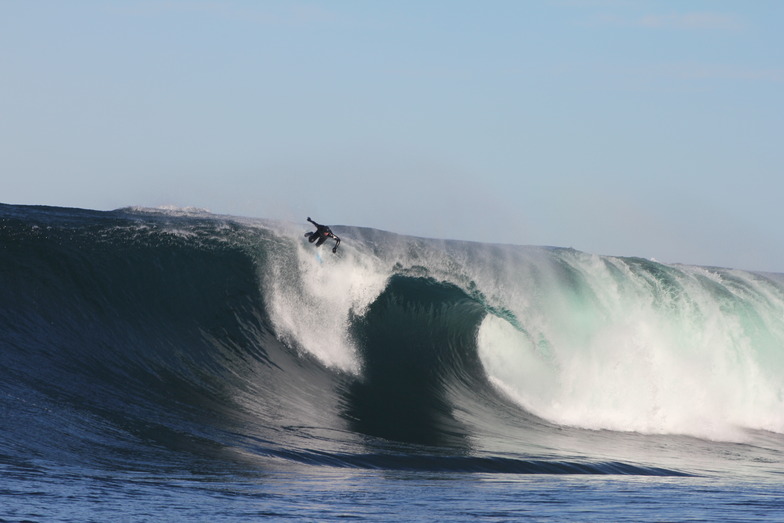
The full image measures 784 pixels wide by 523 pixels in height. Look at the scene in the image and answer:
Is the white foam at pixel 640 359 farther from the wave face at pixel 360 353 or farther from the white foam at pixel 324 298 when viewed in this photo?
the white foam at pixel 324 298

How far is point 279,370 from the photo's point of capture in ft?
48.5

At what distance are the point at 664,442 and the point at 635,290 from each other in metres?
5.56

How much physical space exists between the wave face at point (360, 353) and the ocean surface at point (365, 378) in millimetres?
50

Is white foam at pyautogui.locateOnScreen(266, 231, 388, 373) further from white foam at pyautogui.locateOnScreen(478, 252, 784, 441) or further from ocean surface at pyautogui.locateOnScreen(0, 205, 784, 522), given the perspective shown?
white foam at pyautogui.locateOnScreen(478, 252, 784, 441)

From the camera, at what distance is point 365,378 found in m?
15.6

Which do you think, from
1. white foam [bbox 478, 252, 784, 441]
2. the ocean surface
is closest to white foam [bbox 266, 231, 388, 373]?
the ocean surface

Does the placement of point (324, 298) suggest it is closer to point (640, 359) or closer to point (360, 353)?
point (360, 353)

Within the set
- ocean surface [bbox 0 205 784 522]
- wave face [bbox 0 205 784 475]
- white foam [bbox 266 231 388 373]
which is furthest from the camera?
white foam [bbox 266 231 388 373]

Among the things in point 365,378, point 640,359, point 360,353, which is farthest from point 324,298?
point 640,359

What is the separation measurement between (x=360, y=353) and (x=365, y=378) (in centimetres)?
82

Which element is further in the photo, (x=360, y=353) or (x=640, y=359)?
(x=640, y=359)

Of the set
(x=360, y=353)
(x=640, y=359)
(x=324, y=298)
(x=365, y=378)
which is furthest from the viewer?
(x=640, y=359)

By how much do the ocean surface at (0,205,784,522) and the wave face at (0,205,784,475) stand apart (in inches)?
2.0

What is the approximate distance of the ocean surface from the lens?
28.3 feet
